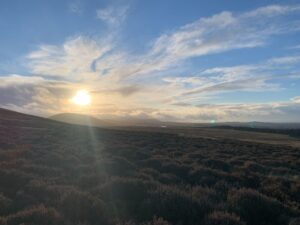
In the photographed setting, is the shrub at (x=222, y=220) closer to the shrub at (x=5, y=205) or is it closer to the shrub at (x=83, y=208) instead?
the shrub at (x=83, y=208)

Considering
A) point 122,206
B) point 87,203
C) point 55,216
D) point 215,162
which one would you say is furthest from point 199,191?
point 215,162

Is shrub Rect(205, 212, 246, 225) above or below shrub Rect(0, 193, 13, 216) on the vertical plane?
above

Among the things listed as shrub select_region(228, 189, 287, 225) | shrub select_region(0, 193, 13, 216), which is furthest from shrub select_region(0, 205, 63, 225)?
shrub select_region(228, 189, 287, 225)

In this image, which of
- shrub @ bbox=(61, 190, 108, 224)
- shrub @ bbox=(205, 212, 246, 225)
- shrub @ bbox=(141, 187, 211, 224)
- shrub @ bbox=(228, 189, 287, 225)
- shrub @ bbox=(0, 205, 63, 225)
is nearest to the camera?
shrub @ bbox=(0, 205, 63, 225)

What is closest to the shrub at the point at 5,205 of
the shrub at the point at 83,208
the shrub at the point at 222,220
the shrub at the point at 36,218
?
the shrub at the point at 36,218

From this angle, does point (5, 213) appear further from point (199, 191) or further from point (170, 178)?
point (170, 178)

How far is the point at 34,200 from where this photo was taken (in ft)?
26.1

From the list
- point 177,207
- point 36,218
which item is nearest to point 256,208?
point 177,207

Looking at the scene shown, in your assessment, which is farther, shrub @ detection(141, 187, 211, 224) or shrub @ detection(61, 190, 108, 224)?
shrub @ detection(141, 187, 211, 224)

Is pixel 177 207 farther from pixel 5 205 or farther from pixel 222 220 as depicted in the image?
pixel 5 205

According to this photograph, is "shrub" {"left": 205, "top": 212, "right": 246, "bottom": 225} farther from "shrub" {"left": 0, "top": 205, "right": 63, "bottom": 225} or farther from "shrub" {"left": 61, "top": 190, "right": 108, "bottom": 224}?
"shrub" {"left": 0, "top": 205, "right": 63, "bottom": 225}

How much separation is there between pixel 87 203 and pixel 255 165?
12473 millimetres

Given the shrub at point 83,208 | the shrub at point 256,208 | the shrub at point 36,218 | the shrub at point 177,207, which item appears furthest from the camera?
the shrub at point 256,208

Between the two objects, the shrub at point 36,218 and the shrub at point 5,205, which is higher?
the shrub at point 36,218
